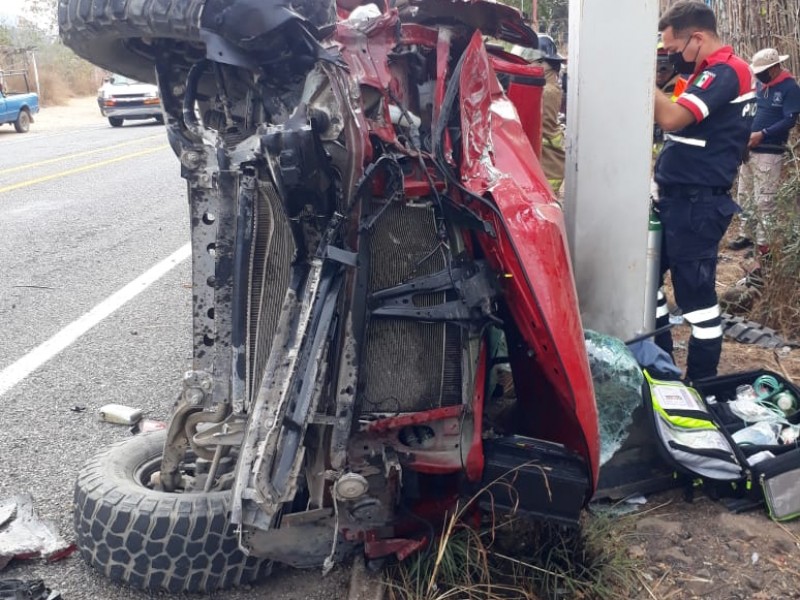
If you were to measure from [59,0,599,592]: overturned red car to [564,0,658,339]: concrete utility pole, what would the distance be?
3.81ft

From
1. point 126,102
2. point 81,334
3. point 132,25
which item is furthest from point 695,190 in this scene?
point 126,102

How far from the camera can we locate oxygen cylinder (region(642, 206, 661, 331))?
14.0ft

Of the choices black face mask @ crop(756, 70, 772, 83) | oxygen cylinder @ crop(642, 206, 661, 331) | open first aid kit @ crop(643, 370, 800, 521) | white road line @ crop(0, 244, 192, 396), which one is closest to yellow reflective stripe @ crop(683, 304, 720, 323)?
oxygen cylinder @ crop(642, 206, 661, 331)

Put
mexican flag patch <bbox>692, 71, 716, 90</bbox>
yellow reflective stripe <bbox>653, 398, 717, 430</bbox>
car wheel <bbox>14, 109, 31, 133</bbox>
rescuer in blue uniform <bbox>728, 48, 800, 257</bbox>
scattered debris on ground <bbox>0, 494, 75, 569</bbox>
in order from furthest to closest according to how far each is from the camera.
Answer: car wheel <bbox>14, 109, 31, 133</bbox> < rescuer in blue uniform <bbox>728, 48, 800, 257</bbox> < mexican flag patch <bbox>692, 71, 716, 90</bbox> < yellow reflective stripe <bbox>653, 398, 717, 430</bbox> < scattered debris on ground <bbox>0, 494, 75, 569</bbox>

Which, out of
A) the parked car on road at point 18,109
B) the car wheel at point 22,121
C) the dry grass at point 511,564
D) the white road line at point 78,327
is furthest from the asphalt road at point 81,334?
the car wheel at point 22,121

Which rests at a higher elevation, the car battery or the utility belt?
the utility belt

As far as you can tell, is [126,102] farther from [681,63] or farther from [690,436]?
[690,436]

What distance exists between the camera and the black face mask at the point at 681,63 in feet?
14.1

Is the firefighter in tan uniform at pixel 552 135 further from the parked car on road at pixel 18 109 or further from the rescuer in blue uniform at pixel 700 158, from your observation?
the parked car on road at pixel 18 109

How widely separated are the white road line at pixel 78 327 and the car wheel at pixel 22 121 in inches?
631

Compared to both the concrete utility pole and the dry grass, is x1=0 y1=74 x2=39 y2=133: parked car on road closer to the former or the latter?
the concrete utility pole

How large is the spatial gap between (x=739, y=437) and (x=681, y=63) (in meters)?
1.98

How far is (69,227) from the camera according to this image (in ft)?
27.3

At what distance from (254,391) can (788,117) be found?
220 inches
